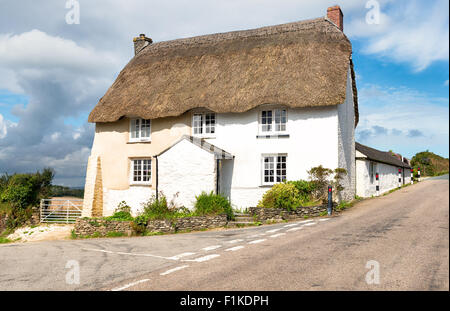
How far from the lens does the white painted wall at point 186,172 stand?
17.4 meters

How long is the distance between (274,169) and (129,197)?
26.3 ft

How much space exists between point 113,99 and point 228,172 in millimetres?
8055

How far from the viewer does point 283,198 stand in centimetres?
1558

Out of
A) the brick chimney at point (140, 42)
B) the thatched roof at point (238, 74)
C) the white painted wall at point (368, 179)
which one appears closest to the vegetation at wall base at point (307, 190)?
the thatched roof at point (238, 74)

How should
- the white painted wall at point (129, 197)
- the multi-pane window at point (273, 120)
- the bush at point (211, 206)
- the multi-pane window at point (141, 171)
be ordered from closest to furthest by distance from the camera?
the bush at point (211, 206)
the multi-pane window at point (273, 120)
the white painted wall at point (129, 197)
the multi-pane window at point (141, 171)

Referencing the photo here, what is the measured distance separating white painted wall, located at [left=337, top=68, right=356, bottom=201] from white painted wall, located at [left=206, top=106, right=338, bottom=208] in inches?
31.0

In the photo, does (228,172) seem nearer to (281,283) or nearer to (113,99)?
(113,99)

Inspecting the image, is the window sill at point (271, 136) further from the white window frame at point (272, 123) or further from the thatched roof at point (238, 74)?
the thatched roof at point (238, 74)

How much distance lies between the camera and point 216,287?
5.89 metres

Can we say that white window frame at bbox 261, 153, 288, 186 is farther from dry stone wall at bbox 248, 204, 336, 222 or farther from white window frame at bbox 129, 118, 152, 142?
white window frame at bbox 129, 118, 152, 142

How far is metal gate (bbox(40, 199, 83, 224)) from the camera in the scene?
21.4 m

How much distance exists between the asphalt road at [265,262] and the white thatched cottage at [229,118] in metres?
6.06

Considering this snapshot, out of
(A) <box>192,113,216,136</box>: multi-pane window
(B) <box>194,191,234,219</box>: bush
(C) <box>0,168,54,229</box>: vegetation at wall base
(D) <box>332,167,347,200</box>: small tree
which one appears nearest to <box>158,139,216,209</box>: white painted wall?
(B) <box>194,191,234,219</box>: bush

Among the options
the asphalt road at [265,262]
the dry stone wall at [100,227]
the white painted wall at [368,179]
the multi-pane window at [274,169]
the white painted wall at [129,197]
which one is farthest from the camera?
the white painted wall at [368,179]
